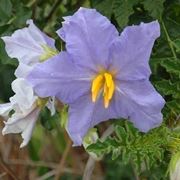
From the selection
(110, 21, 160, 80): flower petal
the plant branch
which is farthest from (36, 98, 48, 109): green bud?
the plant branch

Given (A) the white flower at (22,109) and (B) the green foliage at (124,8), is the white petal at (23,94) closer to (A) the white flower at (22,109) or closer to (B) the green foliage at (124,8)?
(A) the white flower at (22,109)

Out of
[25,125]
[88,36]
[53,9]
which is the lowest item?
[53,9]

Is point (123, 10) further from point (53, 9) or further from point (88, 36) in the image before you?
point (53, 9)

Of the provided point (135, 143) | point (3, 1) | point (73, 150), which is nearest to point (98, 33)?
point (135, 143)

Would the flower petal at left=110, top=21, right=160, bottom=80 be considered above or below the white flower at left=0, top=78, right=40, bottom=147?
above

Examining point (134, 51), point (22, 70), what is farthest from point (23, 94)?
point (134, 51)

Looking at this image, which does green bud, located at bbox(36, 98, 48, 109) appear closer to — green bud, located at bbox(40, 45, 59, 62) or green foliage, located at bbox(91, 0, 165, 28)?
green bud, located at bbox(40, 45, 59, 62)

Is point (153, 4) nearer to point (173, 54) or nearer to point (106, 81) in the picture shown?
point (173, 54)
